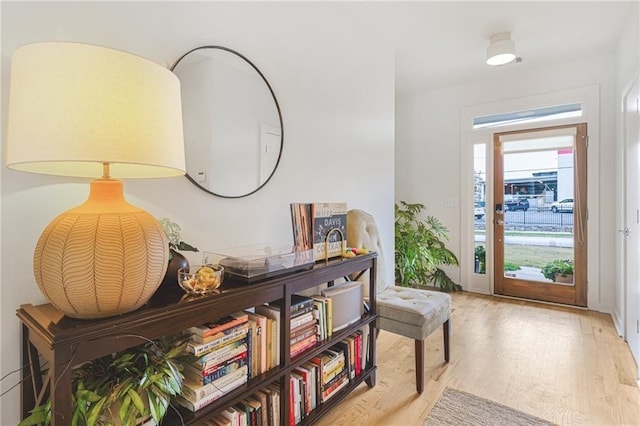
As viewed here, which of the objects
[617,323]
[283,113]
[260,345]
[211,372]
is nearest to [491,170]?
[617,323]

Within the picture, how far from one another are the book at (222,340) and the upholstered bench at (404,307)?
3.36 ft

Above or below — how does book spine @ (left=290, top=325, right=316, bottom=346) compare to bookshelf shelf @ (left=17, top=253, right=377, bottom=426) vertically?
below

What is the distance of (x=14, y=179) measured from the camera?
39.2 inches

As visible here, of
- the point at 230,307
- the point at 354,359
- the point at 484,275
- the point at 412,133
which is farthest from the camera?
the point at 412,133

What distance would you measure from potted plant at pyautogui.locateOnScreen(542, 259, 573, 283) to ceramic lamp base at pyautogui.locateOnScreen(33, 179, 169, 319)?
13.3ft

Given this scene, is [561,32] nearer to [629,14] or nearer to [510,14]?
[629,14]

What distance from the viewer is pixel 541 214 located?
362cm

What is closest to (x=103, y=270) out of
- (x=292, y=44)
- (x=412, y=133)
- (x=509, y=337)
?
(x=292, y=44)

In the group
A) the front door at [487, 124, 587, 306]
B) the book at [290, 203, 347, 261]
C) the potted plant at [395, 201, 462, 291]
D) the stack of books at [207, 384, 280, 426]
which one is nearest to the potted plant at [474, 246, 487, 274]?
the front door at [487, 124, 587, 306]

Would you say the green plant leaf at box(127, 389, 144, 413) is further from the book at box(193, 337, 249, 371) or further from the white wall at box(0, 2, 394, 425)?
the white wall at box(0, 2, 394, 425)

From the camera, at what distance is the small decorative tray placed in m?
→ 1.29

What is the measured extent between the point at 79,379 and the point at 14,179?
622mm

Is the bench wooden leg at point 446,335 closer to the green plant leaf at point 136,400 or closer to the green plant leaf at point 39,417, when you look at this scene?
the green plant leaf at point 136,400

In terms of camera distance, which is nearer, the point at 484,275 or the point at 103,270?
the point at 103,270
